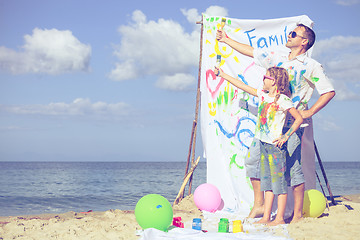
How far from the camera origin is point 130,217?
17.9 feet

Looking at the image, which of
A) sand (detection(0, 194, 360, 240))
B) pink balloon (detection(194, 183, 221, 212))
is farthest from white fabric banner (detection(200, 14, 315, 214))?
sand (detection(0, 194, 360, 240))

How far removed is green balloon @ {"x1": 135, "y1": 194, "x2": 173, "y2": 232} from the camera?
4.23 m

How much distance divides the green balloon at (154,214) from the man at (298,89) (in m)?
1.62

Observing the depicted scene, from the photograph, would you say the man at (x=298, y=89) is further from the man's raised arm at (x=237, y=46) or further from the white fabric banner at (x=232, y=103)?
the white fabric banner at (x=232, y=103)

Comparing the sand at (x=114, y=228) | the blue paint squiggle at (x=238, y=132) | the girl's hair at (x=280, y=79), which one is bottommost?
the sand at (x=114, y=228)

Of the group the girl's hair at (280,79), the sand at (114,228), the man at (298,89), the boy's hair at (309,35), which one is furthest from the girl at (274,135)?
the boy's hair at (309,35)

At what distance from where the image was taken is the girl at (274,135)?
189 inches

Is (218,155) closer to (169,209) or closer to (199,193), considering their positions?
(199,193)

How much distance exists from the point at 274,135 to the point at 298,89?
92 centimetres

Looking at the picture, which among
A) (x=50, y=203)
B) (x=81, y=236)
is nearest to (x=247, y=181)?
(x=81, y=236)

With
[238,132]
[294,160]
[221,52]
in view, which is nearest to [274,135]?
[294,160]

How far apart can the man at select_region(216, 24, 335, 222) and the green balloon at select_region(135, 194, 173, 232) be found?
1624 millimetres

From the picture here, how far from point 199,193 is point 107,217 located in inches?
58.2

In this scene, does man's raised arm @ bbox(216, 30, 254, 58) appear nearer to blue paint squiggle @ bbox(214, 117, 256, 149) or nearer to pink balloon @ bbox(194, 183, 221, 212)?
blue paint squiggle @ bbox(214, 117, 256, 149)
